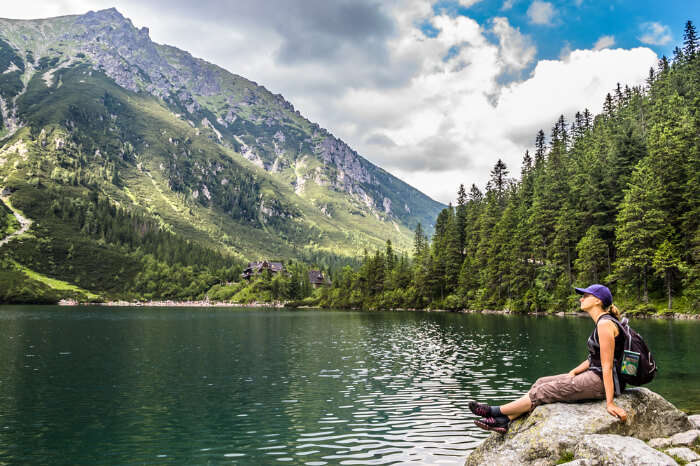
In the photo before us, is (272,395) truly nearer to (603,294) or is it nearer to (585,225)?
(603,294)

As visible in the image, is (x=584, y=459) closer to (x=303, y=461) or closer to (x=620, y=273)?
(x=303, y=461)

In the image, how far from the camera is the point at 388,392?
24750 millimetres

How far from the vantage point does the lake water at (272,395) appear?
50.8ft

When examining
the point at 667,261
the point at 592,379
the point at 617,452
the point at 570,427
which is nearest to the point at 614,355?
the point at 592,379

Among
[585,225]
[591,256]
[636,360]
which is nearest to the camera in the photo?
[636,360]

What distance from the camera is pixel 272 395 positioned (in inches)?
952

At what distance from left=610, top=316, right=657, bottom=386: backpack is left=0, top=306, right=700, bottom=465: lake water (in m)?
6.27

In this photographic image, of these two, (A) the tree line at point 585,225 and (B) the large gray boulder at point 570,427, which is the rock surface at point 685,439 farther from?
(A) the tree line at point 585,225

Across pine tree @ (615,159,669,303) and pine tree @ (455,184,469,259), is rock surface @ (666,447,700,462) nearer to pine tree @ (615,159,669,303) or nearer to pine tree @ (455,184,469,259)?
pine tree @ (615,159,669,303)

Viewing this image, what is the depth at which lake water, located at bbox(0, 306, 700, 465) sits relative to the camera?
1549cm

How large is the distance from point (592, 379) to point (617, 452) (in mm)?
1911

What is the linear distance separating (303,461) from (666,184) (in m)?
76.9

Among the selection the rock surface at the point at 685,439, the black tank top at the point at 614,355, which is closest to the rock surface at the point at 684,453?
the rock surface at the point at 685,439

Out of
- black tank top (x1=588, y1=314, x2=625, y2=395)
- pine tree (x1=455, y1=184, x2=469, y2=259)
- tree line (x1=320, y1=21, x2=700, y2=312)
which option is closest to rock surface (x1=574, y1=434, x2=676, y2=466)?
black tank top (x1=588, y1=314, x2=625, y2=395)
